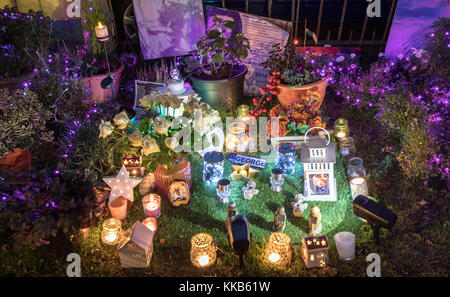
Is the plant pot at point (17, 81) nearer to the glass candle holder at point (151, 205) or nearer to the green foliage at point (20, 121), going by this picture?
the green foliage at point (20, 121)

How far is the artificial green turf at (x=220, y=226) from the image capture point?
11.2 ft

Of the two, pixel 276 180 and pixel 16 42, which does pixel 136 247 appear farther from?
pixel 16 42

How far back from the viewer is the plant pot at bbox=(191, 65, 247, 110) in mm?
5594

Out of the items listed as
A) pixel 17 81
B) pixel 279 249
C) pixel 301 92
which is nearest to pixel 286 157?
pixel 301 92

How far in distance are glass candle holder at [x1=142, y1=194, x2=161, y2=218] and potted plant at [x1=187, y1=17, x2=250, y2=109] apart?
221 centimetres

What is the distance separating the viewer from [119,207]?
3764 mm

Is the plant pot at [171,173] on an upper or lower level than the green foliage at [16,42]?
lower

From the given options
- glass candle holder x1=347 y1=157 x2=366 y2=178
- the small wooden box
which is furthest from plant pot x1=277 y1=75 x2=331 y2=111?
the small wooden box

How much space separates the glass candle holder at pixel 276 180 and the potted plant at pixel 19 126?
233 centimetres

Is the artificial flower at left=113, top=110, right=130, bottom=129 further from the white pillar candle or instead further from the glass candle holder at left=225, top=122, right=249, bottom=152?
the glass candle holder at left=225, top=122, right=249, bottom=152

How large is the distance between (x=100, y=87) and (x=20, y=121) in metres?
2.09

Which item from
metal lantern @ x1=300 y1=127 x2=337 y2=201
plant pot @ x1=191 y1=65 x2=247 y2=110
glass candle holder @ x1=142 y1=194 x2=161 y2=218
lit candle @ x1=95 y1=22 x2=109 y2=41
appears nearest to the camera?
glass candle holder @ x1=142 y1=194 x2=161 y2=218

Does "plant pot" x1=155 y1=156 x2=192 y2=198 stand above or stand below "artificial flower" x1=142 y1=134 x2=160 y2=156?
below

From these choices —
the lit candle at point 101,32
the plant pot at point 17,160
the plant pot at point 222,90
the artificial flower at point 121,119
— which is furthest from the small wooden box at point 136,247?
the lit candle at point 101,32
